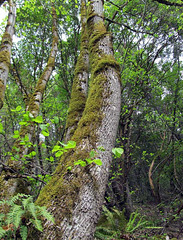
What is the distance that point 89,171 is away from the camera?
130 centimetres

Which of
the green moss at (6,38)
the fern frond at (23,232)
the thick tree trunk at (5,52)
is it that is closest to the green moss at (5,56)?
the thick tree trunk at (5,52)

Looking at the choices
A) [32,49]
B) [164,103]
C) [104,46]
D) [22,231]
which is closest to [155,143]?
[164,103]

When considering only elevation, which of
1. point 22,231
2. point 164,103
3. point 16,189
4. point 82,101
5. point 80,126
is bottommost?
point 16,189

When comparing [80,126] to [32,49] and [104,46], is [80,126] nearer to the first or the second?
[104,46]

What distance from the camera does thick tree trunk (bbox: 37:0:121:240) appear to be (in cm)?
107

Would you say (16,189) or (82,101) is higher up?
(82,101)

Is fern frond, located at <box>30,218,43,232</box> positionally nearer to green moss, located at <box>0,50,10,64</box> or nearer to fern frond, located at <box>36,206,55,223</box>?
fern frond, located at <box>36,206,55,223</box>

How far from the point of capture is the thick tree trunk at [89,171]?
107 centimetres

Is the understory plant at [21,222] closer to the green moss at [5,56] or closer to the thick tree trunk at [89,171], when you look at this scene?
the thick tree trunk at [89,171]

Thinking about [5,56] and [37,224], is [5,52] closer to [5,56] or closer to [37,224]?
[5,56]

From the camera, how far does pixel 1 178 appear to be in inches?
113

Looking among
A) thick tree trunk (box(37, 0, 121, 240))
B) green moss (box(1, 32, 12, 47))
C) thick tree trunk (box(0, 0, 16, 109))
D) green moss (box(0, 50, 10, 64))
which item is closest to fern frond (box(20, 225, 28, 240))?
thick tree trunk (box(37, 0, 121, 240))

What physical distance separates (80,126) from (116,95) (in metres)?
0.60

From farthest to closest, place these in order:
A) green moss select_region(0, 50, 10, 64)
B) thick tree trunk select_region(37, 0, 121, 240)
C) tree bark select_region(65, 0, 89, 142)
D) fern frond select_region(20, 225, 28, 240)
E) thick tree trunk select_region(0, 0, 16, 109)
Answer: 1. green moss select_region(0, 50, 10, 64)
2. thick tree trunk select_region(0, 0, 16, 109)
3. tree bark select_region(65, 0, 89, 142)
4. thick tree trunk select_region(37, 0, 121, 240)
5. fern frond select_region(20, 225, 28, 240)
